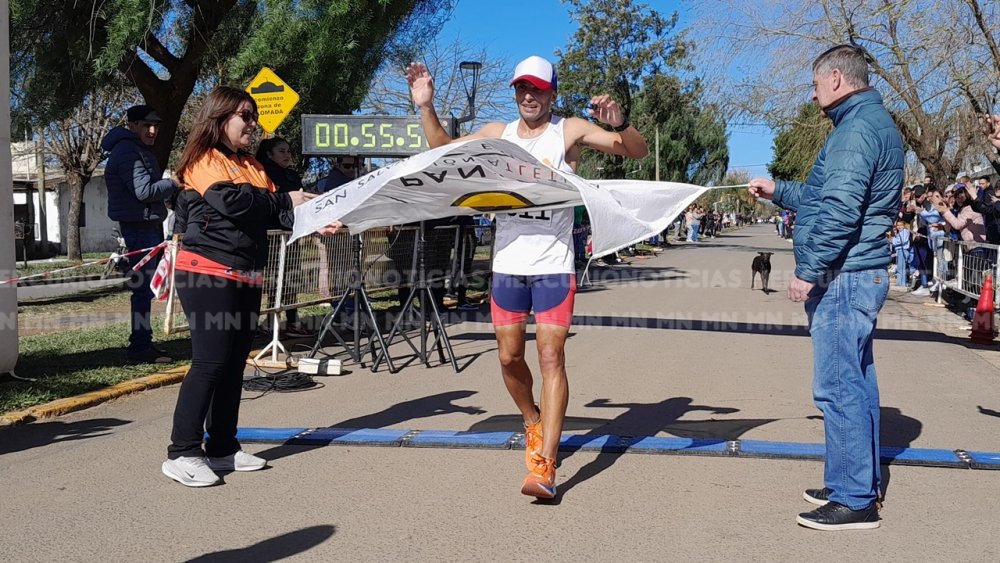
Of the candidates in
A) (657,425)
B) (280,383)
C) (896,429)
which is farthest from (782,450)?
(280,383)

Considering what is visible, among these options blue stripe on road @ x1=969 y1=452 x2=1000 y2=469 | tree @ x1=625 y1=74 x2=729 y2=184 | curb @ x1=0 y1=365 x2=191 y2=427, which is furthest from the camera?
tree @ x1=625 y1=74 x2=729 y2=184

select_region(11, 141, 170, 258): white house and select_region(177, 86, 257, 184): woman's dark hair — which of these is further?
select_region(11, 141, 170, 258): white house

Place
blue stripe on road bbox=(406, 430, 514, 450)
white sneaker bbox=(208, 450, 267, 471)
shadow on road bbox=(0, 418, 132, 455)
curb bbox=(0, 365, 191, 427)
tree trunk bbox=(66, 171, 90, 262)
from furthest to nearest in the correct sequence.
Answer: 1. tree trunk bbox=(66, 171, 90, 262)
2. curb bbox=(0, 365, 191, 427)
3. shadow on road bbox=(0, 418, 132, 455)
4. blue stripe on road bbox=(406, 430, 514, 450)
5. white sneaker bbox=(208, 450, 267, 471)

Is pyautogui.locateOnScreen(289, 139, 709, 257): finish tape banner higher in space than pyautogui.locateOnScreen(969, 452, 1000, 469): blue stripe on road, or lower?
higher

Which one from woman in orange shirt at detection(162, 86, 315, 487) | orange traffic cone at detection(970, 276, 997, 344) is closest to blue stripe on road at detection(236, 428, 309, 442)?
woman in orange shirt at detection(162, 86, 315, 487)

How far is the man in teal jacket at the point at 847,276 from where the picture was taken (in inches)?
166

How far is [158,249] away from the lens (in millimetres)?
8641

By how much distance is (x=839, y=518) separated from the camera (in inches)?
169

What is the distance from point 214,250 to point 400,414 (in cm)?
241

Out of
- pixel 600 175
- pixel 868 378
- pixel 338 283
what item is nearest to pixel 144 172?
pixel 338 283

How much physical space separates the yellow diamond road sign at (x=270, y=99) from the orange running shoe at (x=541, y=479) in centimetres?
795

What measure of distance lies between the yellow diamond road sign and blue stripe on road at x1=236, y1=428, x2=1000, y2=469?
6245 millimetres

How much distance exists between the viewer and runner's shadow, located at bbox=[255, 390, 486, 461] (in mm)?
5812

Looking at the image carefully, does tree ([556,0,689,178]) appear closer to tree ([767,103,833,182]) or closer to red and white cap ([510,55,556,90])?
tree ([767,103,833,182])
